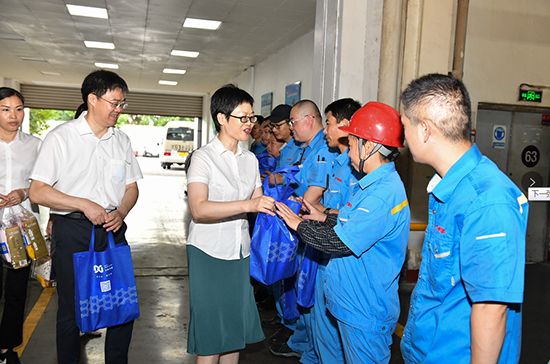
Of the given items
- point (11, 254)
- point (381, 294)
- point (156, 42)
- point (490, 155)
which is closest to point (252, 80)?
point (156, 42)

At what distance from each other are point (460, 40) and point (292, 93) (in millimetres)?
5002

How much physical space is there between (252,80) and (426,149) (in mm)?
12030

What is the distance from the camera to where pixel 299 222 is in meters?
2.19

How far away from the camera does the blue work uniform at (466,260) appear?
3.87 ft

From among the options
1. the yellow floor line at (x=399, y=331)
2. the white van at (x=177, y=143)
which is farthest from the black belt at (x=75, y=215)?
the white van at (x=177, y=143)

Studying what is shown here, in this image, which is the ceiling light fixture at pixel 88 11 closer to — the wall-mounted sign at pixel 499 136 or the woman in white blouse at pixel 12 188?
the woman in white blouse at pixel 12 188

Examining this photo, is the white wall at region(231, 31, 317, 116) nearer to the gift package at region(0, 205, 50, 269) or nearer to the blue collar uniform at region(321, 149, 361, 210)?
the blue collar uniform at region(321, 149, 361, 210)

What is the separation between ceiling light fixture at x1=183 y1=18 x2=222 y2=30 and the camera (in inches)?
332

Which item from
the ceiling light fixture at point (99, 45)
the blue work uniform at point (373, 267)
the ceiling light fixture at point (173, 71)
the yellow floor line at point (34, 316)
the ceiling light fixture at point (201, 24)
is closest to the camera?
the blue work uniform at point (373, 267)

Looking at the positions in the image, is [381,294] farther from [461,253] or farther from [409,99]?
[409,99]

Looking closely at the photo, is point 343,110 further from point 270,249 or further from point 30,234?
point 30,234

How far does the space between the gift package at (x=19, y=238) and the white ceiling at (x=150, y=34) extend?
535cm

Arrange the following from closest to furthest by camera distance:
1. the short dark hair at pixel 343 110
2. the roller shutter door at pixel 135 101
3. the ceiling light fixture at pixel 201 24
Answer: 1. the short dark hair at pixel 343 110
2. the ceiling light fixture at pixel 201 24
3. the roller shutter door at pixel 135 101

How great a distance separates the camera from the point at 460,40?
4.80 meters
